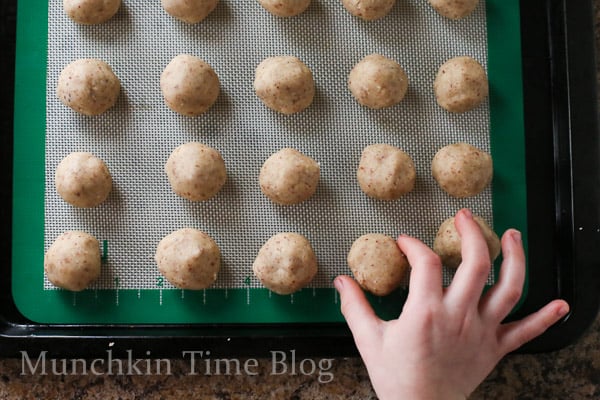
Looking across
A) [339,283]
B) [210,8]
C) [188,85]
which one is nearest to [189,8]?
[210,8]

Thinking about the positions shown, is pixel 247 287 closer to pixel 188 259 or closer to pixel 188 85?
pixel 188 259

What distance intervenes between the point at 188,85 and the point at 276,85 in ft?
0.59

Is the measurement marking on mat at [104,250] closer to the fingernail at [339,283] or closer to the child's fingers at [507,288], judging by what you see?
the fingernail at [339,283]

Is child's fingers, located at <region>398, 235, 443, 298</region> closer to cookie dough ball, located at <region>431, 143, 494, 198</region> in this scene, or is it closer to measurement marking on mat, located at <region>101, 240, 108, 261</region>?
cookie dough ball, located at <region>431, 143, 494, 198</region>

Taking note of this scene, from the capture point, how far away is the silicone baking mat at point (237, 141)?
3.99 feet

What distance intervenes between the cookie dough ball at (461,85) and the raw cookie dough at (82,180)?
0.74 metres

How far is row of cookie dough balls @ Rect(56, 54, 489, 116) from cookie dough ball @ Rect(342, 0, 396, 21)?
87mm

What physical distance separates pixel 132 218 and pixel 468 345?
73 centimetres

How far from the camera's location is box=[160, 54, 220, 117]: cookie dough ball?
46.6 inches

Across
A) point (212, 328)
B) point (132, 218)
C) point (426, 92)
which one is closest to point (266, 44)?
point (426, 92)

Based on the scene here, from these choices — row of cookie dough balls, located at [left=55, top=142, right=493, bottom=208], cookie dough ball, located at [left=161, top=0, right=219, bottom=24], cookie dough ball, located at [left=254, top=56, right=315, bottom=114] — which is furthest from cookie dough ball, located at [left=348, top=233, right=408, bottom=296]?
cookie dough ball, located at [left=161, top=0, right=219, bottom=24]

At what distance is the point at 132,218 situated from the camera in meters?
1.22

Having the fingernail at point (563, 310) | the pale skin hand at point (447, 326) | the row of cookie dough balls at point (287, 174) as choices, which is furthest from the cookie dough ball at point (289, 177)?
the fingernail at point (563, 310)

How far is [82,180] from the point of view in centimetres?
118
